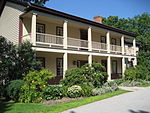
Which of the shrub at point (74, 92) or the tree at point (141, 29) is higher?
the tree at point (141, 29)

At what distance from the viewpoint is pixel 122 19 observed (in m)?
43.6

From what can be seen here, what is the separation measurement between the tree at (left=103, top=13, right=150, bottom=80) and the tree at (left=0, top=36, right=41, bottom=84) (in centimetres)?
1497

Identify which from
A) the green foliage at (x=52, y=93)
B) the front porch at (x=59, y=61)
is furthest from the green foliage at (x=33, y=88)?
the front porch at (x=59, y=61)

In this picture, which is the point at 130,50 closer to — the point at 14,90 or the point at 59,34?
the point at 59,34

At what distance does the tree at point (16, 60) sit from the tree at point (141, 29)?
15.0 metres

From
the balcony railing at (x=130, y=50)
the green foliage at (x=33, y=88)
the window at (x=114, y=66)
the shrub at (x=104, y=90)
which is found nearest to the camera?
the green foliage at (x=33, y=88)

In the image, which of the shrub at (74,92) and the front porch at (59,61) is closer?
the shrub at (74,92)

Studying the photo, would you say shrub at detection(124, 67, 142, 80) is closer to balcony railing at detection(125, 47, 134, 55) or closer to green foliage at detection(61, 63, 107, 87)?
balcony railing at detection(125, 47, 134, 55)

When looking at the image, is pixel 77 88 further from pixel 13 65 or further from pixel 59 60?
pixel 59 60

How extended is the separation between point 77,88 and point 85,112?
4105 mm

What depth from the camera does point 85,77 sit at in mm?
12867

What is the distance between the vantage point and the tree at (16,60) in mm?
11164

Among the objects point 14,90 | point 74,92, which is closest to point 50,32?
point 74,92

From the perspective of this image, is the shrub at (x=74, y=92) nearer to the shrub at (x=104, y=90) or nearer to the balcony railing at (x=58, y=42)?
the shrub at (x=104, y=90)
